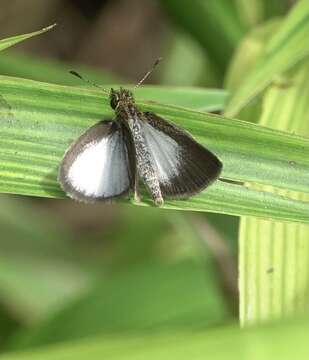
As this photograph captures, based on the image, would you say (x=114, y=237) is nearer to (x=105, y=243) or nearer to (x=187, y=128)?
(x=105, y=243)

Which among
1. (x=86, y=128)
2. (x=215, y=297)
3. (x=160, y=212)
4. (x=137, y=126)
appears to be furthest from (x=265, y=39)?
(x=160, y=212)

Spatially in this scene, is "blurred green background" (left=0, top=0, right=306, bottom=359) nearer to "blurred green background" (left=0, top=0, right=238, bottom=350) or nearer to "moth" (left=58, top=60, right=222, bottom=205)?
"blurred green background" (left=0, top=0, right=238, bottom=350)

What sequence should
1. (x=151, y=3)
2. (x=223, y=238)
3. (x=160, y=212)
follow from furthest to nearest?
(x=151, y=3), (x=160, y=212), (x=223, y=238)

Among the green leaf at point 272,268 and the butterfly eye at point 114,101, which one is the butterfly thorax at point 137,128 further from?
the green leaf at point 272,268

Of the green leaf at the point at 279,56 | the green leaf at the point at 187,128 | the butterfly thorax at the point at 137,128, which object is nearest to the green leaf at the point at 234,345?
the green leaf at the point at 187,128

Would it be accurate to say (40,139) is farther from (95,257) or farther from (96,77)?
(95,257)

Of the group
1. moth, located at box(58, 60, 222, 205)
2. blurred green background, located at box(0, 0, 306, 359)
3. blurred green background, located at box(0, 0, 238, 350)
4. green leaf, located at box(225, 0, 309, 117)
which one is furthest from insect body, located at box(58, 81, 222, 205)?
blurred green background, located at box(0, 0, 238, 350)

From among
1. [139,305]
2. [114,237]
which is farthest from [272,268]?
[114,237]
